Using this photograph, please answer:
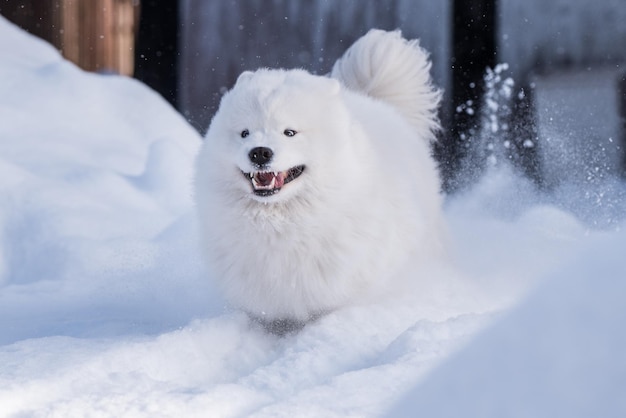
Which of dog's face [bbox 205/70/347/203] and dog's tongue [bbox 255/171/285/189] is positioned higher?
dog's face [bbox 205/70/347/203]

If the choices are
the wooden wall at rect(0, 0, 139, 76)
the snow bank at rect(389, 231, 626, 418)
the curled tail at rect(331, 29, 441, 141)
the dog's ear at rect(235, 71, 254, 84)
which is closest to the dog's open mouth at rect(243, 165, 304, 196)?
the dog's ear at rect(235, 71, 254, 84)

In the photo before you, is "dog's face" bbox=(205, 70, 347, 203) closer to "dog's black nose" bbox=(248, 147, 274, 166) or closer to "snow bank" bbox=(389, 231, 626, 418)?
"dog's black nose" bbox=(248, 147, 274, 166)

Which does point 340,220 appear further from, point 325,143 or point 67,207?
point 67,207

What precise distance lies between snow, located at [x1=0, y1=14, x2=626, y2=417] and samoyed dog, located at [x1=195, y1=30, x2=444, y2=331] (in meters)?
0.14

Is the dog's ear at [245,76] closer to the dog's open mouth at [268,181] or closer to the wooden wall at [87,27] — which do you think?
the dog's open mouth at [268,181]

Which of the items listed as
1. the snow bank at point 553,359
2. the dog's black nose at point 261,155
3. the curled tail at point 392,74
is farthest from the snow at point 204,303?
the curled tail at point 392,74

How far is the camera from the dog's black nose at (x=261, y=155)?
285 cm

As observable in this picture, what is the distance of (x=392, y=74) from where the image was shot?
4.34 metres

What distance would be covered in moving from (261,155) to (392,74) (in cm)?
168

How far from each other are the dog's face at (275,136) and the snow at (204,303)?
0.53m

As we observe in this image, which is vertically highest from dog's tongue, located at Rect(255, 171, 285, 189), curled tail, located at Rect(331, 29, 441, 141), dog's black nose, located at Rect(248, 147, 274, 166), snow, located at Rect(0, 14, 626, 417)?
curled tail, located at Rect(331, 29, 441, 141)

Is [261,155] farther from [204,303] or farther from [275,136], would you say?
[204,303]

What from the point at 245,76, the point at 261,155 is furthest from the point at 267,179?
the point at 245,76

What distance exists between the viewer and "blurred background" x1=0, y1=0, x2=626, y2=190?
7285mm
